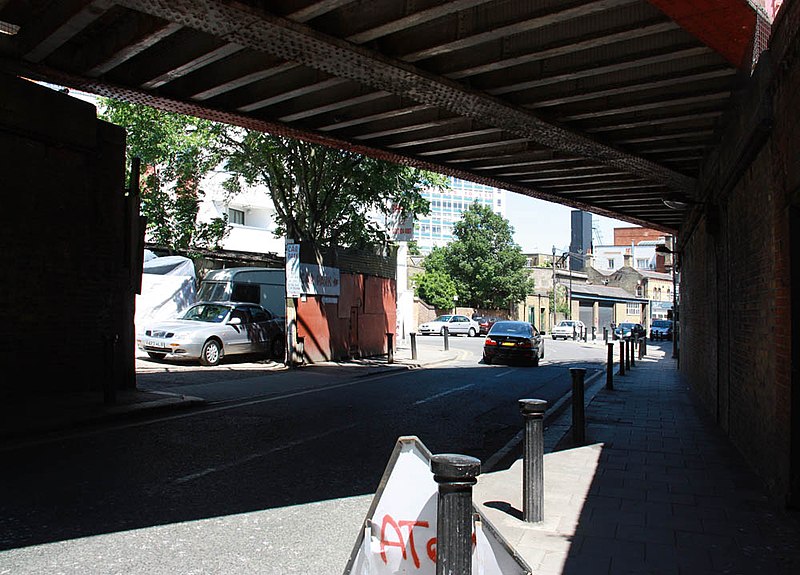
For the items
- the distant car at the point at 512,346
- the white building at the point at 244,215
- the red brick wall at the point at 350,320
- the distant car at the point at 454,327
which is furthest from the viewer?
the distant car at the point at 454,327

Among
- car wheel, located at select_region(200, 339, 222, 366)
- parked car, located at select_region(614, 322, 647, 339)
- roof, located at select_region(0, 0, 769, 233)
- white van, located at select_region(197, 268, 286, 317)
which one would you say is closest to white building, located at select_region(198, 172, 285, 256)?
white van, located at select_region(197, 268, 286, 317)

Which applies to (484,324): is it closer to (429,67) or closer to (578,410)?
(578,410)

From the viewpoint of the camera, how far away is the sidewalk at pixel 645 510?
4.48 m

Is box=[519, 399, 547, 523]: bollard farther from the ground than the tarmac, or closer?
farther from the ground

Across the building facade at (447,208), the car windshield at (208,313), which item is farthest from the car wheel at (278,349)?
the building facade at (447,208)

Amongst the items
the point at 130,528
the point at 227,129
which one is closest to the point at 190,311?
the point at 227,129

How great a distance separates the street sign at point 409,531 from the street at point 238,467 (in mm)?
1116

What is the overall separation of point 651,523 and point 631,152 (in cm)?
728

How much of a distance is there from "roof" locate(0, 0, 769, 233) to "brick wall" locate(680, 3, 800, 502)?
2.44 ft

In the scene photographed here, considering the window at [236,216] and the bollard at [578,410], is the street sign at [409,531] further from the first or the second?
the window at [236,216]

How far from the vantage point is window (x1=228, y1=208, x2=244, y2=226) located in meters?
39.2

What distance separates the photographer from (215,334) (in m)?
17.4

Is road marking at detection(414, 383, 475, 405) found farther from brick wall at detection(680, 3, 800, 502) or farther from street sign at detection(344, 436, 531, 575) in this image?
street sign at detection(344, 436, 531, 575)

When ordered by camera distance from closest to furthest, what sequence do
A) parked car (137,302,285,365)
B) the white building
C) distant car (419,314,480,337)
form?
1. parked car (137,302,285,365)
2. the white building
3. distant car (419,314,480,337)
